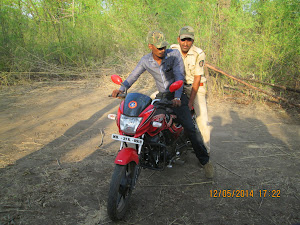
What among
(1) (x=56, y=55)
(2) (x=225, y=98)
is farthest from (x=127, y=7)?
(2) (x=225, y=98)

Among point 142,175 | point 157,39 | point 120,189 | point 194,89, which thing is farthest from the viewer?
point 142,175

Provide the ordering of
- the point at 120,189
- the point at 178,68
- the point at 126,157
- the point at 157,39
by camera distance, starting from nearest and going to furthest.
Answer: the point at 126,157
the point at 120,189
the point at 157,39
the point at 178,68

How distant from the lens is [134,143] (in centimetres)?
259

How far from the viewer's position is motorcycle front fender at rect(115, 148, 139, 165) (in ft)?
8.07

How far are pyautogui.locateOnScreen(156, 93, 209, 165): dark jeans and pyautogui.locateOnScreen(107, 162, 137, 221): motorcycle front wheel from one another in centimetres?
97

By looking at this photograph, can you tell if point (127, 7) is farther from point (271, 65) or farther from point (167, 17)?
point (271, 65)

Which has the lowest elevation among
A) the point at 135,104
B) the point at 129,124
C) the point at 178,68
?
the point at 129,124

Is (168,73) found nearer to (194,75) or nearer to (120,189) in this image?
(194,75)

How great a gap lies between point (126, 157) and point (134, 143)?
6.9 inches

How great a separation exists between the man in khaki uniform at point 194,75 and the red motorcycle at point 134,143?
2.23 ft

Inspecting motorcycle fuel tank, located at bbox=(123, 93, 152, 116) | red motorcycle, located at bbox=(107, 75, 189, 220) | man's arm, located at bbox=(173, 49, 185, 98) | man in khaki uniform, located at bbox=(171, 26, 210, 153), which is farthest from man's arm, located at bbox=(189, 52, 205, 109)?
motorcycle fuel tank, located at bbox=(123, 93, 152, 116)
